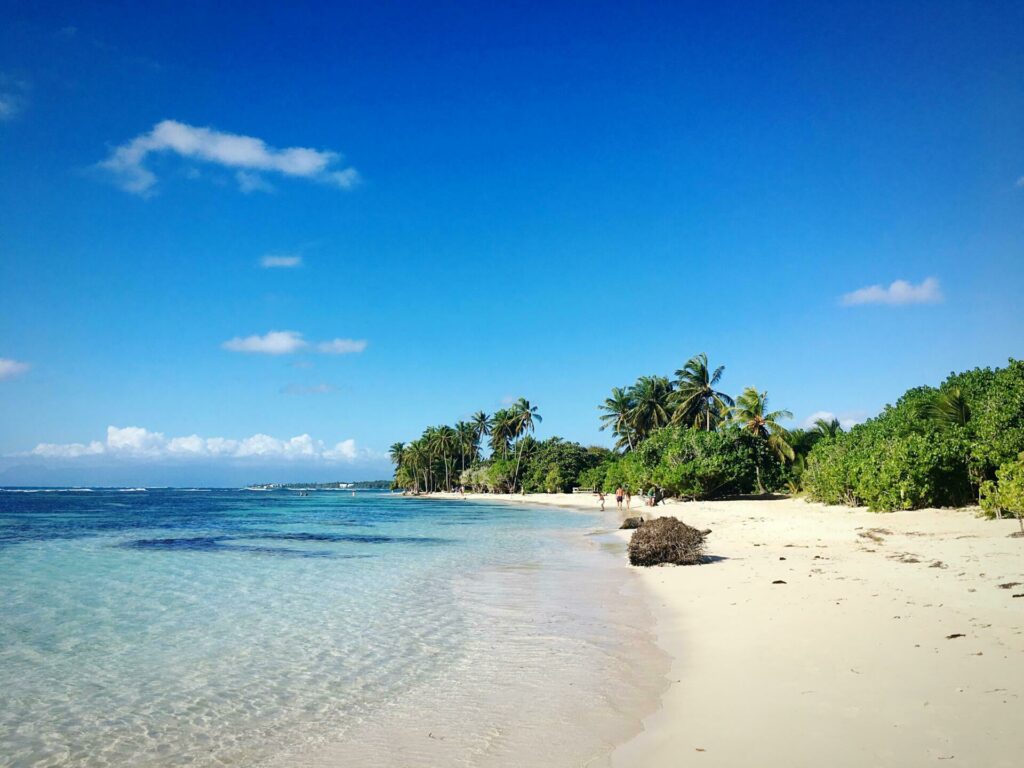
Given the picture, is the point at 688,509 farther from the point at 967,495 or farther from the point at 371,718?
the point at 371,718

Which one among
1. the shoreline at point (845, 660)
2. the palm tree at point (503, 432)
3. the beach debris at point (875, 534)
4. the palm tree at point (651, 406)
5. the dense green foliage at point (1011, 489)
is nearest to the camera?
the shoreline at point (845, 660)

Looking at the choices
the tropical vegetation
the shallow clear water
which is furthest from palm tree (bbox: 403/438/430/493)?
the shallow clear water

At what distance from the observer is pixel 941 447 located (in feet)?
74.6

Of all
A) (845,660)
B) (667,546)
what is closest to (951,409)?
(667,546)

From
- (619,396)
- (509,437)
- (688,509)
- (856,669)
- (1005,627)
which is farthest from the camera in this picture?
(509,437)

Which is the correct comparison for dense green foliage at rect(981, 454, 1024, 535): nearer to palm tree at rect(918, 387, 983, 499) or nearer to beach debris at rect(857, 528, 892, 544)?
beach debris at rect(857, 528, 892, 544)

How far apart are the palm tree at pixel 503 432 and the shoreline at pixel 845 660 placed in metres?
89.0

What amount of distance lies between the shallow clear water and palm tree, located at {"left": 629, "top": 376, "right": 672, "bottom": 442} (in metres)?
55.6

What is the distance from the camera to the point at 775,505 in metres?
35.9

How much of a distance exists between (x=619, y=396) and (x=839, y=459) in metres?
46.5

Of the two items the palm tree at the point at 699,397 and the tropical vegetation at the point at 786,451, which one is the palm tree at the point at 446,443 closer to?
the tropical vegetation at the point at 786,451

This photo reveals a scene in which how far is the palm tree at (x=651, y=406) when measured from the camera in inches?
2808

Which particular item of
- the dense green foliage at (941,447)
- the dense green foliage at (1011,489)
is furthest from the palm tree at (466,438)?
the dense green foliage at (1011,489)

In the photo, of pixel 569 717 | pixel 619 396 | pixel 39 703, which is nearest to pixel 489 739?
pixel 569 717
